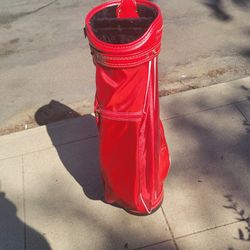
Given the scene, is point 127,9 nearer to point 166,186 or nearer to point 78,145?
point 166,186

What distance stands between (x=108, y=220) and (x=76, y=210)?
0.98ft

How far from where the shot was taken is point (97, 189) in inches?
127

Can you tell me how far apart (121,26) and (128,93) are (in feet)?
1.42

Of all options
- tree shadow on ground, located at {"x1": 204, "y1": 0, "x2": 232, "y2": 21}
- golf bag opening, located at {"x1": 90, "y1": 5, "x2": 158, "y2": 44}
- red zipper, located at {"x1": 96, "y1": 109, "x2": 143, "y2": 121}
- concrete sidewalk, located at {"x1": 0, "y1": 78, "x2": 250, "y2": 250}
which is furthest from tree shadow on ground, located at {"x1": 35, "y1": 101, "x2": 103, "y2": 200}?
tree shadow on ground, located at {"x1": 204, "y1": 0, "x2": 232, "y2": 21}

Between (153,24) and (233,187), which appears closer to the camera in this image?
(153,24)

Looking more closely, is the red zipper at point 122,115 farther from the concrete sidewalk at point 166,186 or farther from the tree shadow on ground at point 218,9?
the tree shadow on ground at point 218,9

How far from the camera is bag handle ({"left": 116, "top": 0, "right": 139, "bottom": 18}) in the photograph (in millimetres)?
2314

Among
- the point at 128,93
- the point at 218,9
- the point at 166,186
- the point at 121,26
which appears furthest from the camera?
the point at 218,9

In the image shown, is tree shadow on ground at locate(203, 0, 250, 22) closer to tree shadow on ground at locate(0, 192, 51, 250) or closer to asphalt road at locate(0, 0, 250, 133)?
asphalt road at locate(0, 0, 250, 133)

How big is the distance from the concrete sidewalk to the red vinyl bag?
1.11 feet

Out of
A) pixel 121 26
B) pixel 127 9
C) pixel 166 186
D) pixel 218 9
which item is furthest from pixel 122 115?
pixel 218 9

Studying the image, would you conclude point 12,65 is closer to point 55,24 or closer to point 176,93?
point 55,24

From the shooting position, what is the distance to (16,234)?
117 inches

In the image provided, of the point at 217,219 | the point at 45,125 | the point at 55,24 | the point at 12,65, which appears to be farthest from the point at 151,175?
the point at 55,24
